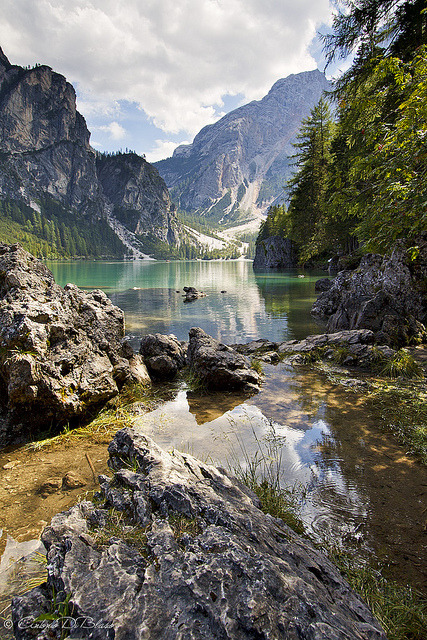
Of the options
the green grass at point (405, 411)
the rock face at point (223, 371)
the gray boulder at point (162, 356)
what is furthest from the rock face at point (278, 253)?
the green grass at point (405, 411)

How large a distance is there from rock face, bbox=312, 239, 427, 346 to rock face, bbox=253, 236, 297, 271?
6358 centimetres

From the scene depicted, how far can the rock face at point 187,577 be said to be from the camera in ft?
5.41

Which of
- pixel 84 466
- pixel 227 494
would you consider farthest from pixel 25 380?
pixel 227 494

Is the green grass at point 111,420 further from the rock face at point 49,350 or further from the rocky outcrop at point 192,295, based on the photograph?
the rocky outcrop at point 192,295

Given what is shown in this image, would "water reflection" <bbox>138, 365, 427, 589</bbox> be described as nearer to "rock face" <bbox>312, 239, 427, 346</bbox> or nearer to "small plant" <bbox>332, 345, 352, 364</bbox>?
"small plant" <bbox>332, 345, 352, 364</bbox>

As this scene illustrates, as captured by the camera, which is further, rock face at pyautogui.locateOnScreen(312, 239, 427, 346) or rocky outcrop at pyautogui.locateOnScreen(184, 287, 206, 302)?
rocky outcrop at pyautogui.locateOnScreen(184, 287, 206, 302)

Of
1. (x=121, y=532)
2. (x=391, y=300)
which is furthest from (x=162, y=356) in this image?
(x=391, y=300)

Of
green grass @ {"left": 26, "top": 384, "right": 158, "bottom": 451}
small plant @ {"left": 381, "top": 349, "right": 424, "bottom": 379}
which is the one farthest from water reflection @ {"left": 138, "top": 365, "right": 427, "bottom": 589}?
small plant @ {"left": 381, "top": 349, "right": 424, "bottom": 379}

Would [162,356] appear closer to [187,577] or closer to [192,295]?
[187,577]

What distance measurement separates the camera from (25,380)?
5734 mm

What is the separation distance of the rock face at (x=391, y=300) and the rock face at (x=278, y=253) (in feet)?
209

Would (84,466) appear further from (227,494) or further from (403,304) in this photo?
(403,304)

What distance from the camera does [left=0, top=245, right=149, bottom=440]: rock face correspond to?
591 cm

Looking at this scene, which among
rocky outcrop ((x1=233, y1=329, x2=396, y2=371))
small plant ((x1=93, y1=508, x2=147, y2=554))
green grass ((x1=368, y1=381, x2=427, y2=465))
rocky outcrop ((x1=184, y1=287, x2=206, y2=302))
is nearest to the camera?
small plant ((x1=93, y1=508, x2=147, y2=554))
